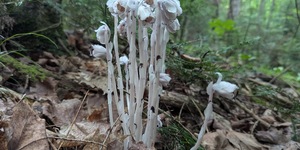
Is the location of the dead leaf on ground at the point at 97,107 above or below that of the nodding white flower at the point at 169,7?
below

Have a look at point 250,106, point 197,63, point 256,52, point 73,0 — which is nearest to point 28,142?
point 197,63

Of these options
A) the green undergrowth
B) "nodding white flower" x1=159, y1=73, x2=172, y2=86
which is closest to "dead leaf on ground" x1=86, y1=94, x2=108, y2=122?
"nodding white flower" x1=159, y1=73, x2=172, y2=86

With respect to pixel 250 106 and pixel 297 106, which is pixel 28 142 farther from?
pixel 250 106

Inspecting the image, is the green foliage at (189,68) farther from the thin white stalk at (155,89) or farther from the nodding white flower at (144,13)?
the nodding white flower at (144,13)

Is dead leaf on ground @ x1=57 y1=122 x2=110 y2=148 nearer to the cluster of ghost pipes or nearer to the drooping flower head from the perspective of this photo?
the cluster of ghost pipes

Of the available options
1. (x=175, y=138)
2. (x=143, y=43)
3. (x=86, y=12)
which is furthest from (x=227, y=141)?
(x=86, y=12)

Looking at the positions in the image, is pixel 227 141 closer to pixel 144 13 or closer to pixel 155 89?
pixel 155 89

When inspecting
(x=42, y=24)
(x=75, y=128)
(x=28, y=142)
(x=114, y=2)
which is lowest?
(x=75, y=128)

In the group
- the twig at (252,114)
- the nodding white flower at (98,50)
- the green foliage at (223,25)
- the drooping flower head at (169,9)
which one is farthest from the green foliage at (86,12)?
the green foliage at (223,25)
